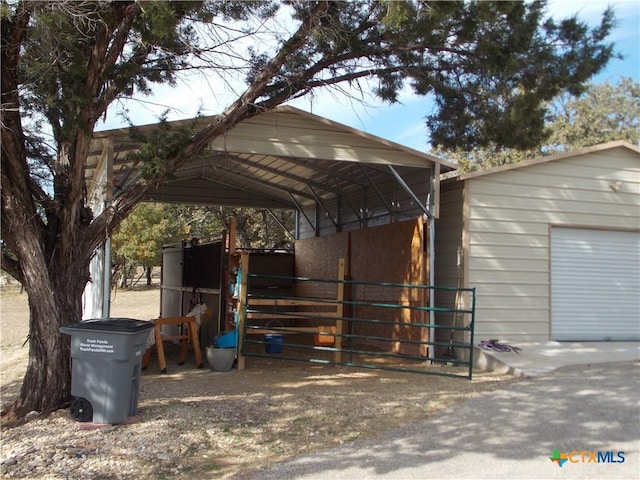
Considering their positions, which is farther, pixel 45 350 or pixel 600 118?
pixel 600 118

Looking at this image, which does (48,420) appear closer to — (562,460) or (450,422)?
(450,422)

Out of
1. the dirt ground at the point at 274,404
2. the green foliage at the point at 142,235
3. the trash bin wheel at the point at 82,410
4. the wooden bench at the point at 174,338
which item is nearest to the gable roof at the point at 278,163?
the wooden bench at the point at 174,338

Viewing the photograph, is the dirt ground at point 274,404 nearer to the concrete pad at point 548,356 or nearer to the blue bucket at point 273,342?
the blue bucket at point 273,342

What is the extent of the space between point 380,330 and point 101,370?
718cm

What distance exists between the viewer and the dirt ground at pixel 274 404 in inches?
207

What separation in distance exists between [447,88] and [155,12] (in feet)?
14.2

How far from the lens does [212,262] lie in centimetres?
1159

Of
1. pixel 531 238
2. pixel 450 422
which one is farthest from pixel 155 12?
pixel 531 238

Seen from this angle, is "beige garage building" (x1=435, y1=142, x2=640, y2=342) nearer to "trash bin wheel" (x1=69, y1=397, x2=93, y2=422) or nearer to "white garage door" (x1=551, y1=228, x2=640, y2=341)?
"white garage door" (x1=551, y1=228, x2=640, y2=341)

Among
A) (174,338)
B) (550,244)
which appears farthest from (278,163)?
(550,244)

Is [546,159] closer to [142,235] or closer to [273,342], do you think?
[273,342]

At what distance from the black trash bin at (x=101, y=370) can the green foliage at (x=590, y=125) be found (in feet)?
64.7

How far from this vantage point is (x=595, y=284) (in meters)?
10.8

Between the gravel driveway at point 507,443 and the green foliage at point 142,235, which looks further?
the green foliage at point 142,235
